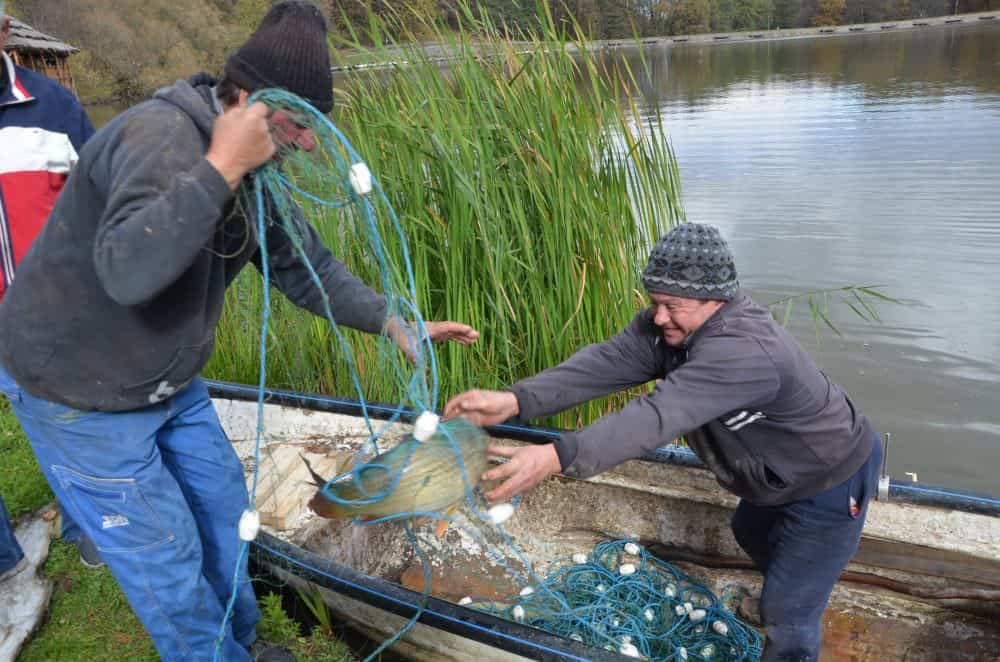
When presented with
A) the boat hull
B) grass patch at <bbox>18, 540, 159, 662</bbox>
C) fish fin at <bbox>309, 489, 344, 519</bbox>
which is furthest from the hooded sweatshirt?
grass patch at <bbox>18, 540, 159, 662</bbox>

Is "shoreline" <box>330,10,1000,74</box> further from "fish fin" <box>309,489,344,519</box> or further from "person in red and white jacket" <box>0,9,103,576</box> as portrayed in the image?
"fish fin" <box>309,489,344,519</box>

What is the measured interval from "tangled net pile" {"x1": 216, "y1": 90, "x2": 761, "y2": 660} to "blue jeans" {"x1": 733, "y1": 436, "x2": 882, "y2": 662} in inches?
11.9

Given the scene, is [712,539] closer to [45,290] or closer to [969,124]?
[45,290]

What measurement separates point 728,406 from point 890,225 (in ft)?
24.4

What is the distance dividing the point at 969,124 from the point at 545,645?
1389 cm

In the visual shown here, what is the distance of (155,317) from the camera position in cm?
160

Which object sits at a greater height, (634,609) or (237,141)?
(237,141)

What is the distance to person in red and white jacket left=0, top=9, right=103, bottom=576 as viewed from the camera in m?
2.41

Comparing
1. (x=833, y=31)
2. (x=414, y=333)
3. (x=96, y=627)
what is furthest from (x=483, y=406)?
(x=833, y=31)

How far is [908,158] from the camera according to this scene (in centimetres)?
1052

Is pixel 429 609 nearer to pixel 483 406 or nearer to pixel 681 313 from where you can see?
pixel 483 406

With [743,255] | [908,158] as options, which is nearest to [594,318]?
[743,255]

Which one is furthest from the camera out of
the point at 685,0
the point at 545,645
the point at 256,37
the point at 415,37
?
the point at 685,0

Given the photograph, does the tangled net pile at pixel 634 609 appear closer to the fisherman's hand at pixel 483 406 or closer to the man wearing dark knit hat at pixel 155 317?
the fisherman's hand at pixel 483 406
